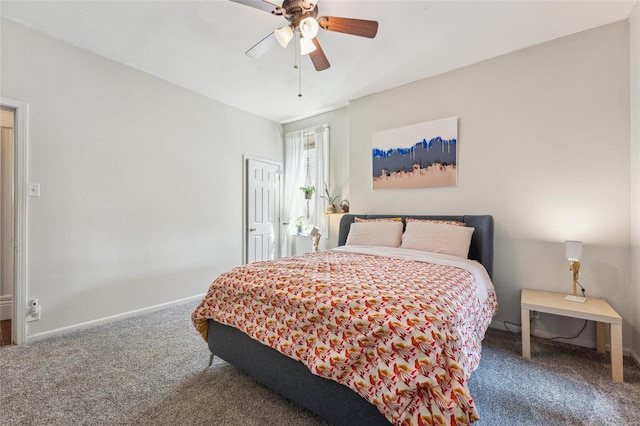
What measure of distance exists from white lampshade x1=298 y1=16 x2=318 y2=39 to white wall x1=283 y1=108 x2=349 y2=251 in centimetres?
224

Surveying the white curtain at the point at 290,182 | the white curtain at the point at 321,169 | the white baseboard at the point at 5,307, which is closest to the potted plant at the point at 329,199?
the white curtain at the point at 321,169

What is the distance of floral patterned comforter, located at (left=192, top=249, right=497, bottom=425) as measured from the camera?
1.10 m

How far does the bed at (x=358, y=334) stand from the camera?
111 centimetres

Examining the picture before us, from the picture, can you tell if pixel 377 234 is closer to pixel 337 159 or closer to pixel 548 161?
pixel 337 159

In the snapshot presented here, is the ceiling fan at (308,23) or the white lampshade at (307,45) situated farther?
the white lampshade at (307,45)

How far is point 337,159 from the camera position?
169 inches

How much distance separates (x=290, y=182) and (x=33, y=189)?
3198 mm

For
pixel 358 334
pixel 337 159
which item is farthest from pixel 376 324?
pixel 337 159

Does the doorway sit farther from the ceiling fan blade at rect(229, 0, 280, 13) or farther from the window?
Answer: the window

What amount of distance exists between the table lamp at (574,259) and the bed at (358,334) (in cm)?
70

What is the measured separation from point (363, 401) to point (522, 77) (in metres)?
3.22

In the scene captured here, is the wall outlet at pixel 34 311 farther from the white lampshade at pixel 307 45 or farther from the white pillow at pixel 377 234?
the white lampshade at pixel 307 45

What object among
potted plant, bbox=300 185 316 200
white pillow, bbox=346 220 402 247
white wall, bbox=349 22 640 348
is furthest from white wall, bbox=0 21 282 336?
white wall, bbox=349 22 640 348

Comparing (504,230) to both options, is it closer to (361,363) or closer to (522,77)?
(522,77)
